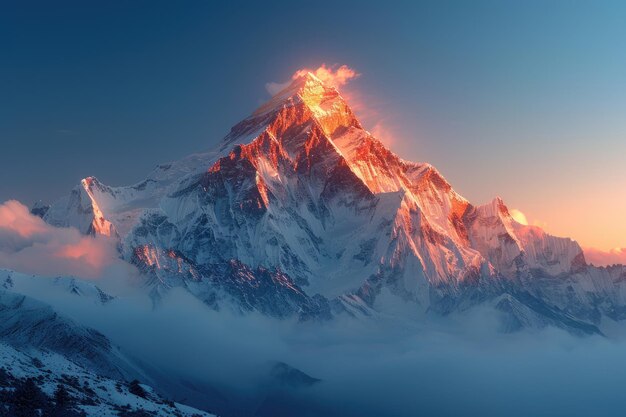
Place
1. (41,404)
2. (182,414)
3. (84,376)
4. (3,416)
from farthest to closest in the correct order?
(84,376)
(182,414)
(41,404)
(3,416)

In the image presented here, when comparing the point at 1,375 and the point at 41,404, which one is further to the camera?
the point at 1,375

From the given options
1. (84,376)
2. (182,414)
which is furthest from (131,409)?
(84,376)

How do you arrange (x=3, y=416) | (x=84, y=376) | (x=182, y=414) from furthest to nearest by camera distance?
1. (x=84, y=376)
2. (x=182, y=414)
3. (x=3, y=416)

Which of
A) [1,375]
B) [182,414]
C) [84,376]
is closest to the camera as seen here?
[1,375]

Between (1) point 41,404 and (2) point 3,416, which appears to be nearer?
(2) point 3,416

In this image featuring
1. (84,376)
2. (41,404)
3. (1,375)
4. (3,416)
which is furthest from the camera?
(84,376)

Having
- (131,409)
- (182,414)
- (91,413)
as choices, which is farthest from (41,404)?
(182,414)

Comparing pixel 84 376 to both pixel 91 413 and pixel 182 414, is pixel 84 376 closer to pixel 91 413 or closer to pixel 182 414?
pixel 182 414

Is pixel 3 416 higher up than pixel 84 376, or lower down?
lower down

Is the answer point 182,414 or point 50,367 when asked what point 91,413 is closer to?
point 182,414
